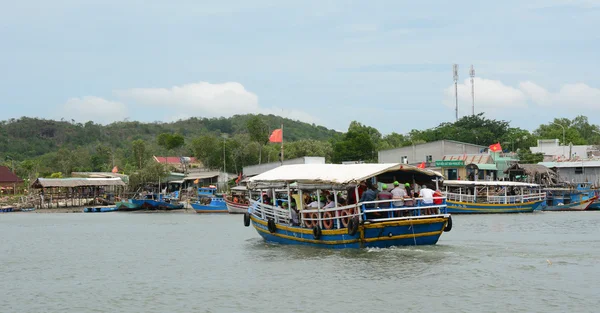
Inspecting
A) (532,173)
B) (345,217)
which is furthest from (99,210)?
(345,217)

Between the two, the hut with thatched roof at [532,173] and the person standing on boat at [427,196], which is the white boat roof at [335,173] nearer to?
the person standing on boat at [427,196]

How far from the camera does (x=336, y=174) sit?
20547 mm

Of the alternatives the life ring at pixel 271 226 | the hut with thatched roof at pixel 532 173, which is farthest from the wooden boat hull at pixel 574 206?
the life ring at pixel 271 226

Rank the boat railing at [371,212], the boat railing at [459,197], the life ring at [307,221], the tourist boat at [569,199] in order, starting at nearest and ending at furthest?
1. the boat railing at [371,212]
2. the life ring at [307,221]
3. the boat railing at [459,197]
4. the tourist boat at [569,199]

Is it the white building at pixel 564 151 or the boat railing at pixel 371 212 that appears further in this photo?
the white building at pixel 564 151

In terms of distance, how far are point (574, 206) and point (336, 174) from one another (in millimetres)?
36552

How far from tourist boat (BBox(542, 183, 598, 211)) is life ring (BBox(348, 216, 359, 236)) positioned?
35.4m

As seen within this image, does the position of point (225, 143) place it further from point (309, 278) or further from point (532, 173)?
point (309, 278)

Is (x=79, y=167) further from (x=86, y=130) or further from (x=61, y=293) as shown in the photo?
(x=61, y=293)

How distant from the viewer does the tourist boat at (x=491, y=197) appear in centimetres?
4562

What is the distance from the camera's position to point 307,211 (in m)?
21.3

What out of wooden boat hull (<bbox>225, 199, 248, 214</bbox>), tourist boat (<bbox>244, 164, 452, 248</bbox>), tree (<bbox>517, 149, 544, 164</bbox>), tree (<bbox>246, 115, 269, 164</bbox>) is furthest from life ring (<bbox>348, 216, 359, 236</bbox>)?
tree (<bbox>246, 115, 269, 164</bbox>)

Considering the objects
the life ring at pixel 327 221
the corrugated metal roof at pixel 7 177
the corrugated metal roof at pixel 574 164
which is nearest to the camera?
the life ring at pixel 327 221

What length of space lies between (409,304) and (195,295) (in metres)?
4.74
